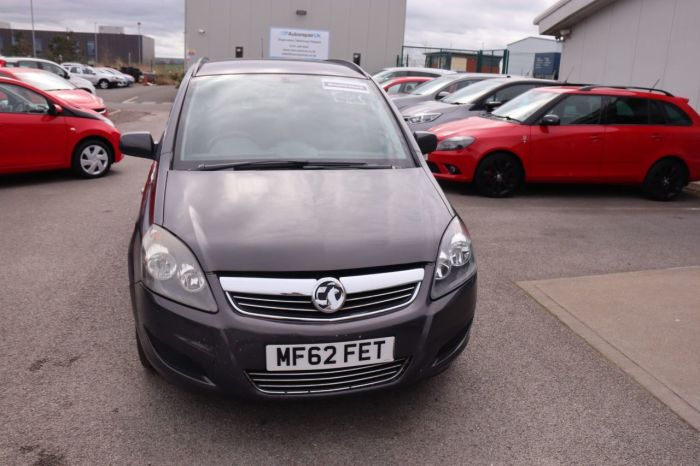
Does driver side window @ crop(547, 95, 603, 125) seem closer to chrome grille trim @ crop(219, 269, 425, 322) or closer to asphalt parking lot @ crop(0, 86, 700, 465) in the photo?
asphalt parking lot @ crop(0, 86, 700, 465)

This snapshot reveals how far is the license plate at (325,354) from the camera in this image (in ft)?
8.35

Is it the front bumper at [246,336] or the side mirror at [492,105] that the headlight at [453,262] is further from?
the side mirror at [492,105]

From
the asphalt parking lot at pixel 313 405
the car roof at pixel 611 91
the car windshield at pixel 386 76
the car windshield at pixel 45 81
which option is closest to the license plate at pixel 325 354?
the asphalt parking lot at pixel 313 405

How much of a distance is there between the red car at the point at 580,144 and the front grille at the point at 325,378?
568 cm

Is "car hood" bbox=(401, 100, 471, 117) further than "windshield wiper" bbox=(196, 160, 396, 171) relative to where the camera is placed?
Yes

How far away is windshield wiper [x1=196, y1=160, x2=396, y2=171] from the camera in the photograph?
11.2 feet

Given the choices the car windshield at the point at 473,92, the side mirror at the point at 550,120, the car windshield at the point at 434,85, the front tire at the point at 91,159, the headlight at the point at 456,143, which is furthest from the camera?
the car windshield at the point at 434,85

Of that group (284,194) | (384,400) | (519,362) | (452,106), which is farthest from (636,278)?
(452,106)

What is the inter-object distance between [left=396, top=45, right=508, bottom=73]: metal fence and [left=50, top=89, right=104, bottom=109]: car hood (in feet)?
51.5

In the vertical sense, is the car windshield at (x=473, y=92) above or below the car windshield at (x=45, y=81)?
above

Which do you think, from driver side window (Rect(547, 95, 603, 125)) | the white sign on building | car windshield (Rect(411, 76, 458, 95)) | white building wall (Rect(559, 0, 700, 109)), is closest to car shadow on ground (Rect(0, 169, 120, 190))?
driver side window (Rect(547, 95, 603, 125))

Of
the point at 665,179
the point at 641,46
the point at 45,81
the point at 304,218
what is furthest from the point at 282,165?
the point at 641,46

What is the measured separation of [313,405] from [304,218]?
92 centimetres

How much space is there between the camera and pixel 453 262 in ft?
9.53
